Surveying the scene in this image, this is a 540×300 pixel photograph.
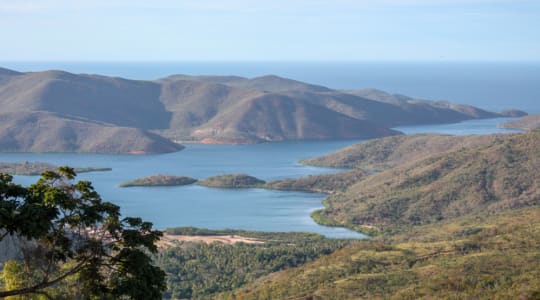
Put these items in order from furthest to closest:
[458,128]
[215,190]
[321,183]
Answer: [458,128] < [215,190] < [321,183]

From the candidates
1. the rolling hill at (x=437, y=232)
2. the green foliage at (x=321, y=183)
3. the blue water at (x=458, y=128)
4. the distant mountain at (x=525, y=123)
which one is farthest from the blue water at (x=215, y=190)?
the distant mountain at (x=525, y=123)

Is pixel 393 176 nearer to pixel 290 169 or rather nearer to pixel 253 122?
pixel 290 169

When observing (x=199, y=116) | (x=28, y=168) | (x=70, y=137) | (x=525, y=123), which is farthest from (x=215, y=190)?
(x=525, y=123)

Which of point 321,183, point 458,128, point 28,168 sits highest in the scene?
point 458,128

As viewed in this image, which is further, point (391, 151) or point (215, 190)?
point (391, 151)

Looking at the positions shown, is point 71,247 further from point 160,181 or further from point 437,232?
point 160,181
